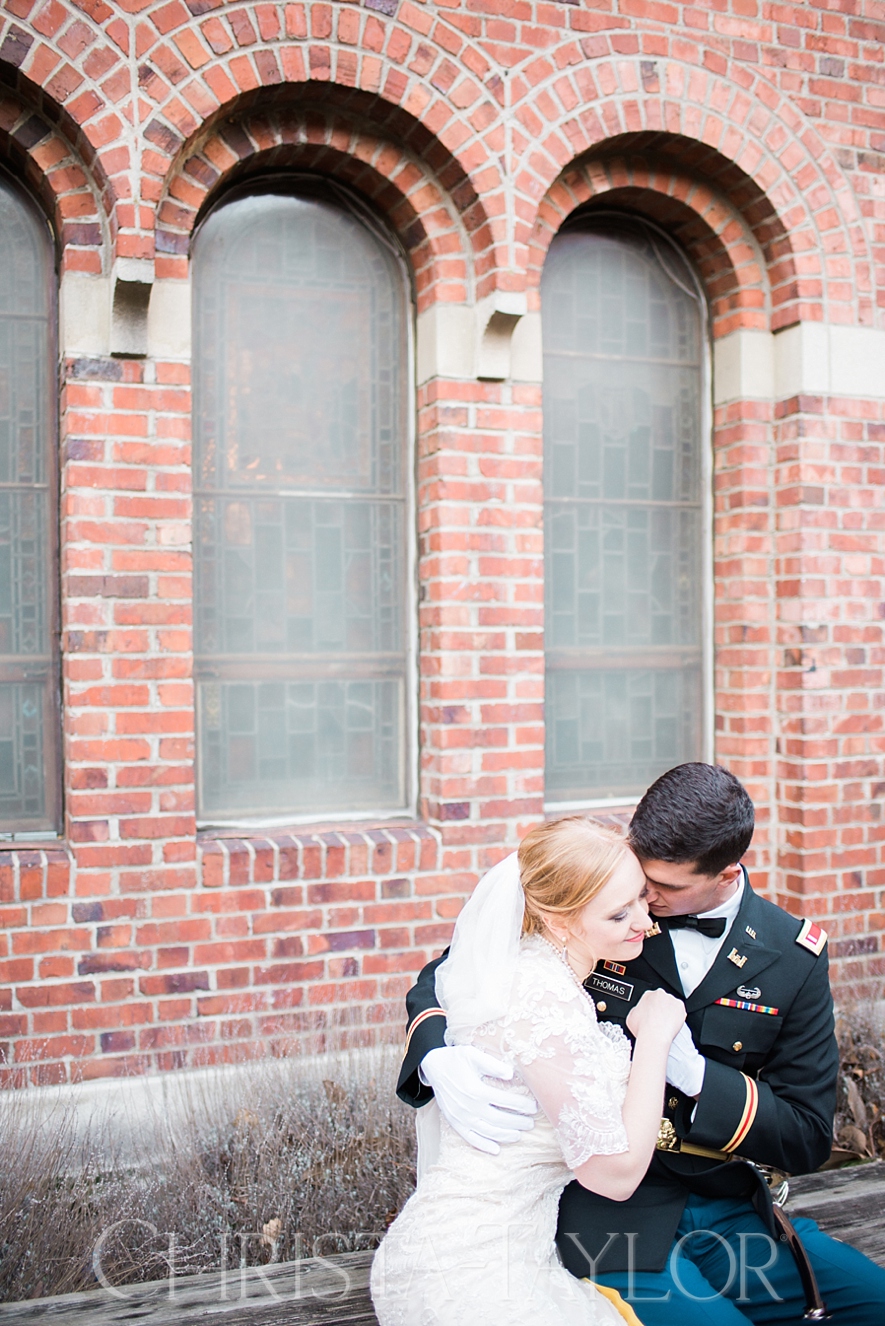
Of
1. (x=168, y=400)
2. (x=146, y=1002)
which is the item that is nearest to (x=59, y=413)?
(x=168, y=400)

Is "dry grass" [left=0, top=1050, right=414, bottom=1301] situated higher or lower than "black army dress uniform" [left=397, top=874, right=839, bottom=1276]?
lower

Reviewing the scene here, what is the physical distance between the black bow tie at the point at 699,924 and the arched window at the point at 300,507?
2153mm

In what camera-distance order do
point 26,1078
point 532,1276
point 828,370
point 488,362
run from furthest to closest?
point 828,370 → point 488,362 → point 26,1078 → point 532,1276

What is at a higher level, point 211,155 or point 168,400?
point 211,155

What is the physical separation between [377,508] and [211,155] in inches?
57.3

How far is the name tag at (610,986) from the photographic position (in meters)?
2.31

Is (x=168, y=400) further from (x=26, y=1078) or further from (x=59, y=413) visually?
(x=26, y=1078)

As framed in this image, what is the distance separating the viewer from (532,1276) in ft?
6.39

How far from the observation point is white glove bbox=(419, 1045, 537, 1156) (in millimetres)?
1977

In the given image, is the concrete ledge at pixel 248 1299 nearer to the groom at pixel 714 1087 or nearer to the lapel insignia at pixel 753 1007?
the groom at pixel 714 1087

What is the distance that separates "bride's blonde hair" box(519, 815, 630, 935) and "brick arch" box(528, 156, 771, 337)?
289cm

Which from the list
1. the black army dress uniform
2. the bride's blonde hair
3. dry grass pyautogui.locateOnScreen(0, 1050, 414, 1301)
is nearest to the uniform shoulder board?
the black army dress uniform

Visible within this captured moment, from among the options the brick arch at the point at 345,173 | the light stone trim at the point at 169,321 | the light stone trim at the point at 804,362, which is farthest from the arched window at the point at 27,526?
the light stone trim at the point at 804,362

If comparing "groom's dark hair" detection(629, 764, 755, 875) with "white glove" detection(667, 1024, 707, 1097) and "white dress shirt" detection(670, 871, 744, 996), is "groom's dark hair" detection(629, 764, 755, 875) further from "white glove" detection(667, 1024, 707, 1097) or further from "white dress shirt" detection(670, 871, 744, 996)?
"white glove" detection(667, 1024, 707, 1097)
